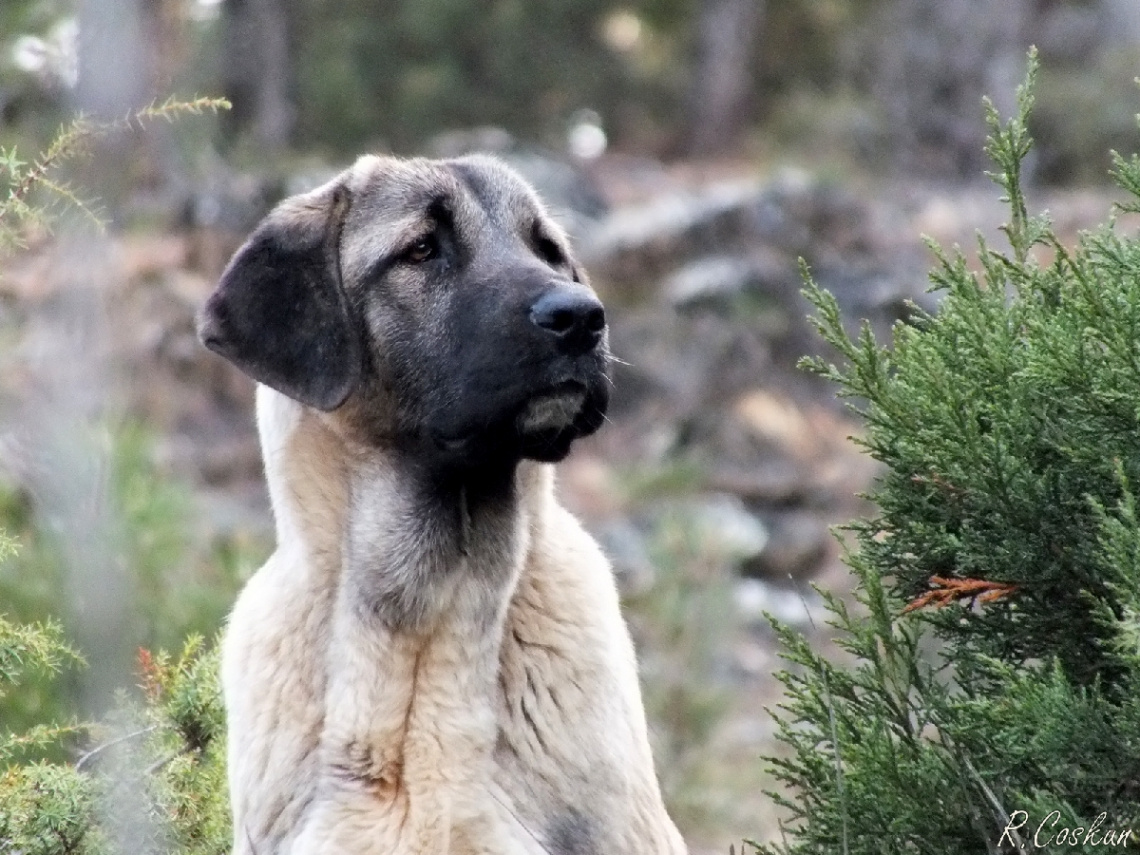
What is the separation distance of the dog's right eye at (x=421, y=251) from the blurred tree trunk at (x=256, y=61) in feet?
66.5

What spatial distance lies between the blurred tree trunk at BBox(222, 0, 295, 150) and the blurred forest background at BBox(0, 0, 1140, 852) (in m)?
0.06

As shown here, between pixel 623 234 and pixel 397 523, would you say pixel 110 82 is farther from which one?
pixel 623 234

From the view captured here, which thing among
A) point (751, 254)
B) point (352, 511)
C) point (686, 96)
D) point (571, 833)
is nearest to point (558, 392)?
point (352, 511)

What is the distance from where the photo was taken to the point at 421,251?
187 inches

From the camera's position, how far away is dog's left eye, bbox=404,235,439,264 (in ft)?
15.6

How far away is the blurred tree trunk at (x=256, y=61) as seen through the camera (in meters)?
24.6

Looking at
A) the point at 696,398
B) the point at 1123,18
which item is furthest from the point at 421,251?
the point at 1123,18

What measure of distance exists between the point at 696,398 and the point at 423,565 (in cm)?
1085

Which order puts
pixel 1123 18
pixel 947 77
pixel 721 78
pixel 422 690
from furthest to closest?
pixel 1123 18
pixel 721 78
pixel 947 77
pixel 422 690

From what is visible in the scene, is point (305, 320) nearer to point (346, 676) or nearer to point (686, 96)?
point (346, 676)

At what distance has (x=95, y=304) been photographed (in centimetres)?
420

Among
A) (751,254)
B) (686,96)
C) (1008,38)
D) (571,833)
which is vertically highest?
(686,96)

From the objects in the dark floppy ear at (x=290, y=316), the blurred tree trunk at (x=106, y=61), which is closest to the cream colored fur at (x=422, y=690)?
the dark floppy ear at (x=290, y=316)

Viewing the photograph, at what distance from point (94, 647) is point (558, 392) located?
1.31 m
